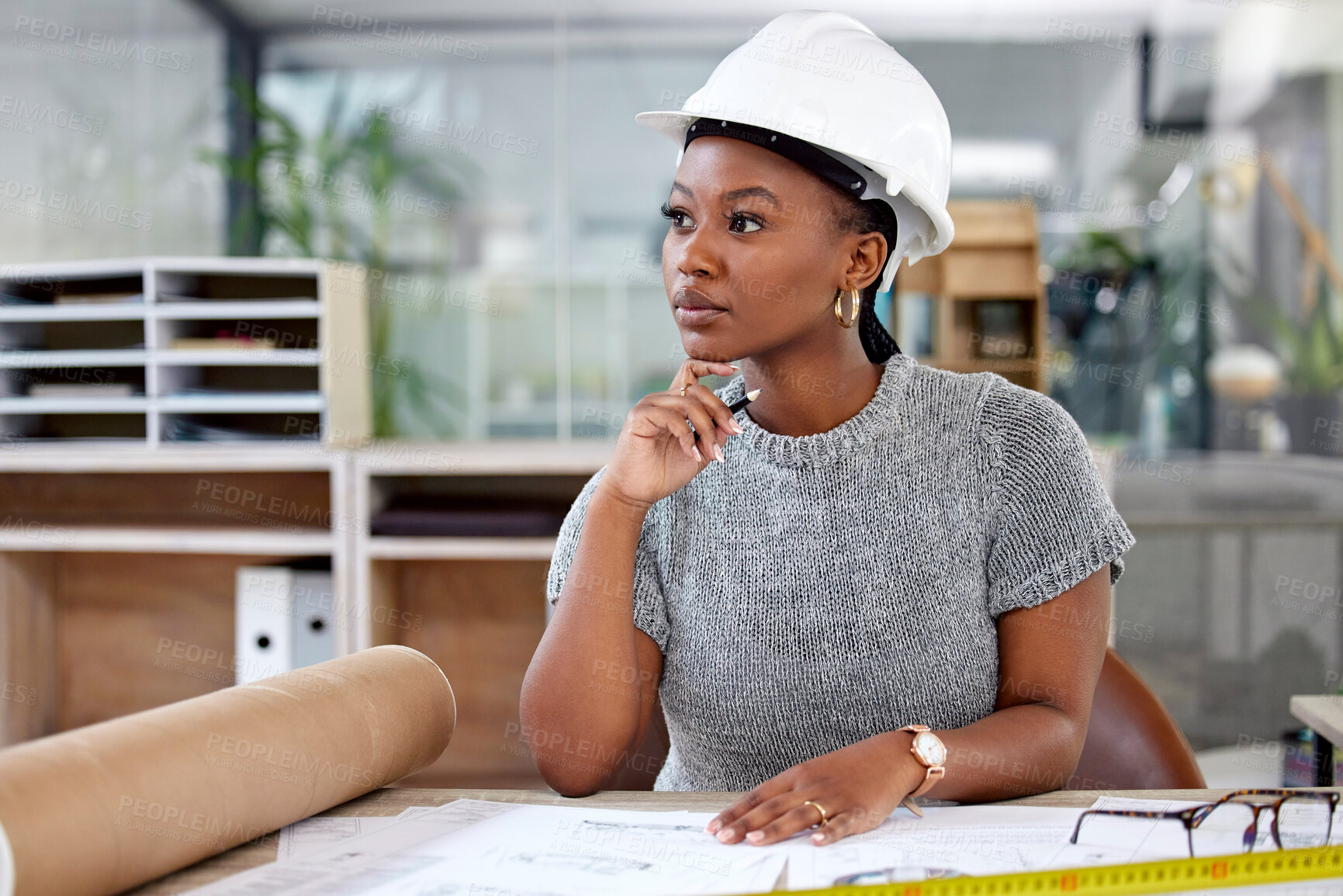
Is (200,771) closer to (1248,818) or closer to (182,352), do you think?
(1248,818)

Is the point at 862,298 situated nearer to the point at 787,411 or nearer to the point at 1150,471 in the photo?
the point at 787,411

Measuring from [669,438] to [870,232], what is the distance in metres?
0.33

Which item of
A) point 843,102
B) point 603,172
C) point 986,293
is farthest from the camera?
point 603,172

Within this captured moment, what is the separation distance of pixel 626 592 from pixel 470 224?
3055mm

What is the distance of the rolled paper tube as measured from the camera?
25.3 inches

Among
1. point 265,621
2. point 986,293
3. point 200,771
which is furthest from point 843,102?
point 265,621

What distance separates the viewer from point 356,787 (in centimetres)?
87

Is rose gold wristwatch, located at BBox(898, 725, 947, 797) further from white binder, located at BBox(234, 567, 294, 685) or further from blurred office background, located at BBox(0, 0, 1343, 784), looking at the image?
blurred office background, located at BBox(0, 0, 1343, 784)

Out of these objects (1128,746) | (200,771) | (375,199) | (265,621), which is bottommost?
(265,621)

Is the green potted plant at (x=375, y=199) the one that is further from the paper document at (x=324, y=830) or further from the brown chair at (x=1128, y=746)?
the paper document at (x=324, y=830)

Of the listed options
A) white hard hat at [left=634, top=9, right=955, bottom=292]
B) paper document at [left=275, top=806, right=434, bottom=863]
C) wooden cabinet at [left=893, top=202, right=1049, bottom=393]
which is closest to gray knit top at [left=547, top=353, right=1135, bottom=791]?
white hard hat at [left=634, top=9, right=955, bottom=292]

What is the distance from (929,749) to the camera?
36.0 inches

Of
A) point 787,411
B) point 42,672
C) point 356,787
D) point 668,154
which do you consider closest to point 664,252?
point 787,411

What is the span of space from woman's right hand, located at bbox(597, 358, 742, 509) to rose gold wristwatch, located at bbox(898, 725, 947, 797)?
358 millimetres
